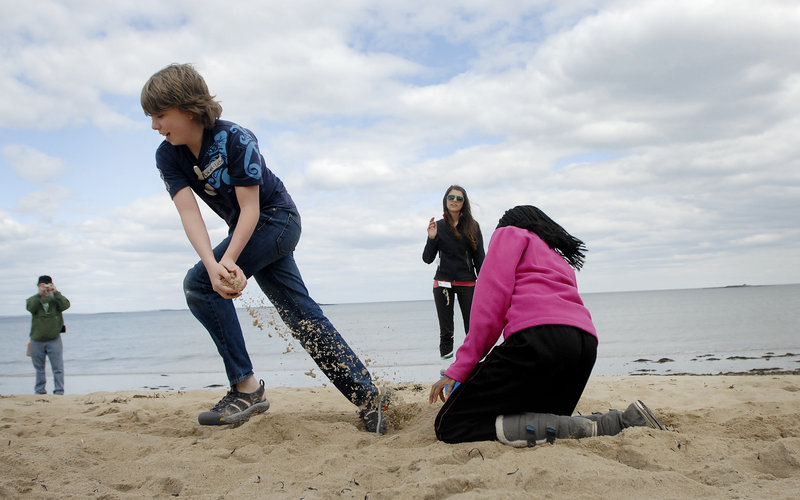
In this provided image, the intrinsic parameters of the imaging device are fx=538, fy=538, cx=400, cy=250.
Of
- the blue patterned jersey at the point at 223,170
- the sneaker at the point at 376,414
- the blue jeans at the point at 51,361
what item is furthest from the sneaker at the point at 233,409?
the blue jeans at the point at 51,361

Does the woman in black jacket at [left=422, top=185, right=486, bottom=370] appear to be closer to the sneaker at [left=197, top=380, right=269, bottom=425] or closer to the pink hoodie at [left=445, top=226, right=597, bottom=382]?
the sneaker at [left=197, top=380, right=269, bottom=425]

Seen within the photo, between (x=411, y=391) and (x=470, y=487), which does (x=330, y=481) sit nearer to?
(x=470, y=487)

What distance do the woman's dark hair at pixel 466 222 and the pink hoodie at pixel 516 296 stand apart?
12.2ft

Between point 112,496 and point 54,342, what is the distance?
24.9 feet

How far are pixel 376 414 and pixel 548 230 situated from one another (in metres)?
1.44

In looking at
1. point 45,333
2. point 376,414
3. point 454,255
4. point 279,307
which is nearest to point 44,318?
point 45,333

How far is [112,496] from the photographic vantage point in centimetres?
198

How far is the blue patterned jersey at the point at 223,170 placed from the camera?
2.98 m

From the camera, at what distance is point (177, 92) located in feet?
9.22

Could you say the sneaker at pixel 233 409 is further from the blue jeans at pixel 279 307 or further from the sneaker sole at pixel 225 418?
the blue jeans at pixel 279 307

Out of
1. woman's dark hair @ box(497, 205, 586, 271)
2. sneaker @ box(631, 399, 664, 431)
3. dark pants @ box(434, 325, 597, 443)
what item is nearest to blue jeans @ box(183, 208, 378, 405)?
dark pants @ box(434, 325, 597, 443)

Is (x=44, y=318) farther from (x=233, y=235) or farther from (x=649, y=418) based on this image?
(x=649, y=418)

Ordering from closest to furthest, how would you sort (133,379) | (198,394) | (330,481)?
(330,481) < (198,394) < (133,379)

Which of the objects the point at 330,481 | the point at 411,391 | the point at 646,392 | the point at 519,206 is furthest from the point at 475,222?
the point at 330,481
